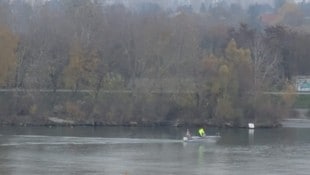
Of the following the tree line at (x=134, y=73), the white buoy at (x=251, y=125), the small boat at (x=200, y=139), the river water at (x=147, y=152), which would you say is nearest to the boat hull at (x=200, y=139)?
the small boat at (x=200, y=139)

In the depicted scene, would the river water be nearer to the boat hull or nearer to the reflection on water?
the reflection on water

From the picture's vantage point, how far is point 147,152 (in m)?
59.6

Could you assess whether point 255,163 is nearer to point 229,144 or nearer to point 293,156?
point 293,156

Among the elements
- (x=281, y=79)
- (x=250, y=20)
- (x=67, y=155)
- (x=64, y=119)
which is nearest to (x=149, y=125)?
(x=64, y=119)

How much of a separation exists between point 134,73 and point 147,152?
30.6m

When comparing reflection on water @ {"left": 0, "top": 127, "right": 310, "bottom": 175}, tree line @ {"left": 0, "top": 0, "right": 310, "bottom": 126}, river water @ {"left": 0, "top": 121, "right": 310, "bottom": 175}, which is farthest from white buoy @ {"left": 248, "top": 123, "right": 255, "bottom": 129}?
reflection on water @ {"left": 0, "top": 127, "right": 310, "bottom": 175}

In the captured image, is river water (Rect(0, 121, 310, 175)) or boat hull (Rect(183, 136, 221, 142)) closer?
river water (Rect(0, 121, 310, 175))

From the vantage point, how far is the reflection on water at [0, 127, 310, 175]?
51000mm

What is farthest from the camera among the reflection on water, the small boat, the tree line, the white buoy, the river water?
the tree line

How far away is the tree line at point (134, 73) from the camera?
83812 millimetres

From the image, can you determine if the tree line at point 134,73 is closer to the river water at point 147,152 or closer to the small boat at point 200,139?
the river water at point 147,152

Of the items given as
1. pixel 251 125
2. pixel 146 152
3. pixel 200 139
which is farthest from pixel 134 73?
pixel 146 152

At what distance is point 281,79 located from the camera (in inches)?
3629

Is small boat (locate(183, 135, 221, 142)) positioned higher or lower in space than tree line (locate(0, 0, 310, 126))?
lower
